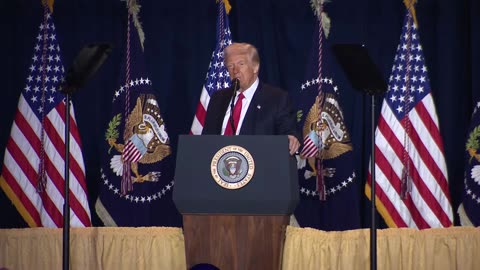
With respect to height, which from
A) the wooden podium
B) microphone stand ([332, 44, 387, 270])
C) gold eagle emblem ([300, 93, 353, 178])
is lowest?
the wooden podium

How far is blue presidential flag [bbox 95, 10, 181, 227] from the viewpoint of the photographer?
5.79 m

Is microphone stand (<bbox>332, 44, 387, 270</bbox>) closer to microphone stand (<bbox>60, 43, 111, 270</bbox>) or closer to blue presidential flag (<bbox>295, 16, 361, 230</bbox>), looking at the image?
microphone stand (<bbox>60, 43, 111, 270</bbox>)

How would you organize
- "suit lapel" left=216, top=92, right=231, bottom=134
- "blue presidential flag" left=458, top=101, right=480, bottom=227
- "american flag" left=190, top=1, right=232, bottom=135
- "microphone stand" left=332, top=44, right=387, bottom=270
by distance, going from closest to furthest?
"microphone stand" left=332, top=44, right=387, bottom=270 → "suit lapel" left=216, top=92, right=231, bottom=134 → "blue presidential flag" left=458, top=101, right=480, bottom=227 → "american flag" left=190, top=1, right=232, bottom=135

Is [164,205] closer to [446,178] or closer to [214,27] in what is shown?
[214,27]

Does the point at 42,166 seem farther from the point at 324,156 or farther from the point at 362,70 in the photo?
the point at 362,70

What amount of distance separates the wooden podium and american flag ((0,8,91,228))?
1820 mm

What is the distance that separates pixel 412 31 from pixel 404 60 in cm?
21

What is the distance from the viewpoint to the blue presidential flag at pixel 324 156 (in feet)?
18.7

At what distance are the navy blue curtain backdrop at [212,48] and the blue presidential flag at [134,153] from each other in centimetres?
12

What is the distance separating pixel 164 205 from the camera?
5906 mm

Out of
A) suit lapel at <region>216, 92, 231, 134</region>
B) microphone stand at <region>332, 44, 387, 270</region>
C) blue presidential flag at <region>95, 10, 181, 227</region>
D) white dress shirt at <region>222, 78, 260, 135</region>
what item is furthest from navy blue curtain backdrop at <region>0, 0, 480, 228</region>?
microphone stand at <region>332, 44, 387, 270</region>

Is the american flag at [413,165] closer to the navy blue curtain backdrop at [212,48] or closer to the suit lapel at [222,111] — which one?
the navy blue curtain backdrop at [212,48]

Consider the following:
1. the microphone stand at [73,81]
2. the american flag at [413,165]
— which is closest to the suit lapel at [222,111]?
the microphone stand at [73,81]

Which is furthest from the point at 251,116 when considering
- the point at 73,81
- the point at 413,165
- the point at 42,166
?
the point at 42,166
